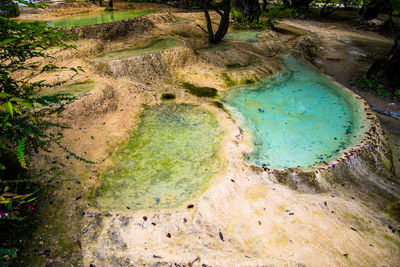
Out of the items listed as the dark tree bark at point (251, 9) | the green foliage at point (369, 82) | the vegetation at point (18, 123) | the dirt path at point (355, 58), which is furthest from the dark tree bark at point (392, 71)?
the vegetation at point (18, 123)

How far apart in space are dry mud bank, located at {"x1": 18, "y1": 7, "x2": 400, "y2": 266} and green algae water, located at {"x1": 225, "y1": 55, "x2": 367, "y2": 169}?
14.4 inches

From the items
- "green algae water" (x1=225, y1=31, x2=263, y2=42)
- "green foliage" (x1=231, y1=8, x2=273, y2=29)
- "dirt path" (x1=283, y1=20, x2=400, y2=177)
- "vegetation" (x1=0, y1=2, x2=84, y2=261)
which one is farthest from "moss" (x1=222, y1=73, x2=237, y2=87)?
"green foliage" (x1=231, y1=8, x2=273, y2=29)

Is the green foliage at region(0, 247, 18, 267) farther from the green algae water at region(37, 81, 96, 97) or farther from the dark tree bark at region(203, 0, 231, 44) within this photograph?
the dark tree bark at region(203, 0, 231, 44)

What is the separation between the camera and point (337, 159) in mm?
4566

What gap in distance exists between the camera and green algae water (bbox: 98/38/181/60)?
287 inches

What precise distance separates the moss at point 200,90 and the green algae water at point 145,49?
5.51ft

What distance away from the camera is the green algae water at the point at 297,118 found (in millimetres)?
4859

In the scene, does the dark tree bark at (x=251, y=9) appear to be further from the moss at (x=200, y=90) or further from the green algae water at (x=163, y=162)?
the green algae water at (x=163, y=162)

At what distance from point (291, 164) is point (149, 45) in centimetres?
627

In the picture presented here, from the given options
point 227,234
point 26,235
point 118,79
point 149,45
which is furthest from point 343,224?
point 149,45

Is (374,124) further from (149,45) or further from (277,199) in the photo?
(149,45)

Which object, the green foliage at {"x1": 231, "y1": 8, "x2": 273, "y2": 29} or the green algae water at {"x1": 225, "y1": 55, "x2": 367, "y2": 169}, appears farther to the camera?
the green foliage at {"x1": 231, "y1": 8, "x2": 273, "y2": 29}

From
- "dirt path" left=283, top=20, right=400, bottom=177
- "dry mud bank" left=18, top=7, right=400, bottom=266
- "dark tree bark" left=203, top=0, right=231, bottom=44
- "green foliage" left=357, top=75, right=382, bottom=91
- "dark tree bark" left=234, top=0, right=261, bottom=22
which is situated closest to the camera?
"dry mud bank" left=18, top=7, right=400, bottom=266

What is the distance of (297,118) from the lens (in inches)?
238
